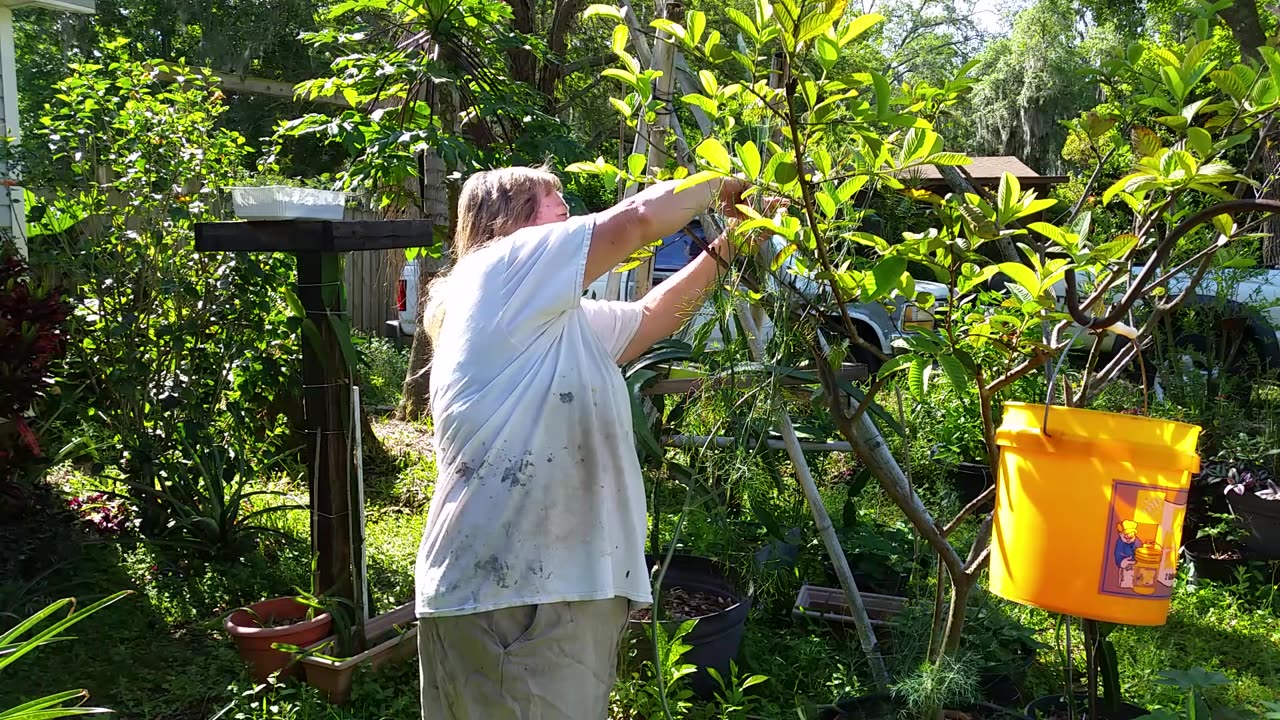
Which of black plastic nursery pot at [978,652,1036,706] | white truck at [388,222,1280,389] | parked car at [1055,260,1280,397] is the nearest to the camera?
white truck at [388,222,1280,389]

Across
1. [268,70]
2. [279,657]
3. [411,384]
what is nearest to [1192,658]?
[279,657]

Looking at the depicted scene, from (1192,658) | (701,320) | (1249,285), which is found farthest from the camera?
(1249,285)

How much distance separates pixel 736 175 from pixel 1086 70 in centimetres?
93

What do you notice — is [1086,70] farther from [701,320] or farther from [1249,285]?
[1249,285]

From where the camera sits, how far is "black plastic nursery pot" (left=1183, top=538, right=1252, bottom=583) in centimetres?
420

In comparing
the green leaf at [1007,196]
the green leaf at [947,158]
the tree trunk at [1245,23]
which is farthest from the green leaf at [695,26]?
the tree trunk at [1245,23]

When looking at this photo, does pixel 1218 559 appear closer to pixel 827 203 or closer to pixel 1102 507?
pixel 1102 507

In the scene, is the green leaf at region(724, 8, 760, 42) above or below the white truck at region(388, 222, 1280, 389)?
above

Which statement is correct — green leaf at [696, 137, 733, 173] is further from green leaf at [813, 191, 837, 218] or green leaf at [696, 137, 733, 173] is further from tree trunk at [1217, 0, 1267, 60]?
tree trunk at [1217, 0, 1267, 60]

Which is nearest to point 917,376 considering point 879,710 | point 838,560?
point 879,710

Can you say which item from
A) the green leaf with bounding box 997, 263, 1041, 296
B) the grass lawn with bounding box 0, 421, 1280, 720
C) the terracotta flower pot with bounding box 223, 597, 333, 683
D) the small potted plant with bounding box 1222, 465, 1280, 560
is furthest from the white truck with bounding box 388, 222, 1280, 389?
the terracotta flower pot with bounding box 223, 597, 333, 683

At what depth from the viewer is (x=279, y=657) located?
3061mm

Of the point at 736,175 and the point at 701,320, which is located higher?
the point at 736,175

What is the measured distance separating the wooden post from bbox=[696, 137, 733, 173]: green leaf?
188 cm
